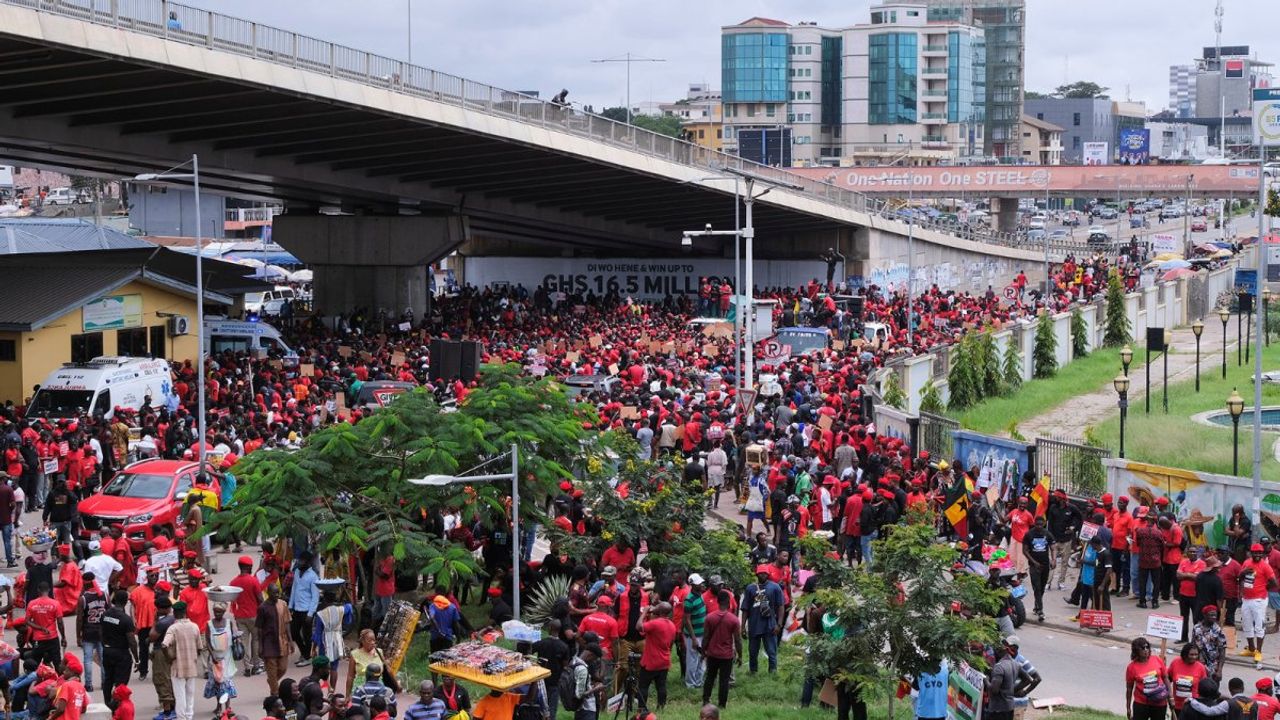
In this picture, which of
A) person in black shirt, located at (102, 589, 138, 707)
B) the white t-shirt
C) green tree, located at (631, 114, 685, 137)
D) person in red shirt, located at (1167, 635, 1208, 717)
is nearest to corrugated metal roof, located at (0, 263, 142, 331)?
the white t-shirt

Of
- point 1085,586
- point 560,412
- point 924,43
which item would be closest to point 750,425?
point 560,412

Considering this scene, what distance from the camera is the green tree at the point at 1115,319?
5281 centimetres

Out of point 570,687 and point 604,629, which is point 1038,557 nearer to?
point 604,629

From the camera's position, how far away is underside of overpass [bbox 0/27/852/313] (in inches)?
1415

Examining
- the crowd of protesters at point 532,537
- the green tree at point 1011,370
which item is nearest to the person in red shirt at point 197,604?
the crowd of protesters at point 532,537

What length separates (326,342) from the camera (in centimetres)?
4516

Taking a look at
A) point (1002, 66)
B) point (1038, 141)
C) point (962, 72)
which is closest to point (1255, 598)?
point (962, 72)

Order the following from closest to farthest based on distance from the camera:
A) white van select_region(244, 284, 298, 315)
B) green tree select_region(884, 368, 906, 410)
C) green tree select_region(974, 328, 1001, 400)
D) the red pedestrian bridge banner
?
green tree select_region(884, 368, 906, 410) < green tree select_region(974, 328, 1001, 400) < white van select_region(244, 284, 298, 315) < the red pedestrian bridge banner

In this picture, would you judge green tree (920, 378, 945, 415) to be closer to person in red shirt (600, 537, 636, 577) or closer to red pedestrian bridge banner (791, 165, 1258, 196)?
person in red shirt (600, 537, 636, 577)

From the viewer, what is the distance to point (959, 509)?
2314 cm

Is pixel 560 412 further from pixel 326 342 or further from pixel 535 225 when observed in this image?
pixel 535 225

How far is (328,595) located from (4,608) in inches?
183

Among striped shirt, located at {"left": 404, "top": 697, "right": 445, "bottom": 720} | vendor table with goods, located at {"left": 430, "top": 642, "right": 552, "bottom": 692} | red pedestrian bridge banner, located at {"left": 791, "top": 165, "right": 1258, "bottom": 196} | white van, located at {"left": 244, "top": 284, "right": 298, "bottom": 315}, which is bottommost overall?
striped shirt, located at {"left": 404, "top": 697, "right": 445, "bottom": 720}

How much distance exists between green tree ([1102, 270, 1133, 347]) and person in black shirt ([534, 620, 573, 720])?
4064cm
